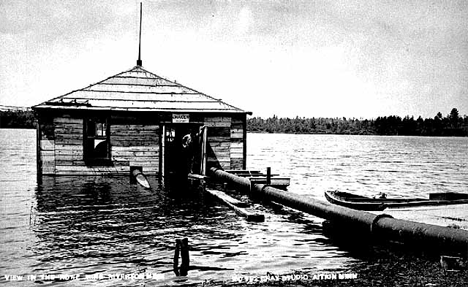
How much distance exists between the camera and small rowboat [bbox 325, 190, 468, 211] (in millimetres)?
15820

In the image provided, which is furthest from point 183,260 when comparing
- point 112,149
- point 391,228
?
point 112,149

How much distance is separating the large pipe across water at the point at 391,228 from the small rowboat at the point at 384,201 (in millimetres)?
2160

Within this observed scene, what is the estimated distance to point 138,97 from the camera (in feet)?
83.8

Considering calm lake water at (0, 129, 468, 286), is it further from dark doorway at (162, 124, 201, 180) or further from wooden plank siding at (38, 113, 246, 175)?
dark doorway at (162, 124, 201, 180)

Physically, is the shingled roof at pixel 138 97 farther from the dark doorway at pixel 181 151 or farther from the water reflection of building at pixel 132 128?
the dark doorway at pixel 181 151

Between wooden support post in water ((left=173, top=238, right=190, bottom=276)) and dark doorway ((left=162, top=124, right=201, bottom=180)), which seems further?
dark doorway ((left=162, top=124, right=201, bottom=180))

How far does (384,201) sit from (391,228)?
6565mm

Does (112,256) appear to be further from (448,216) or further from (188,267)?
(448,216)

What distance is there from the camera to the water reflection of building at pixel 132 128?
23.6 meters

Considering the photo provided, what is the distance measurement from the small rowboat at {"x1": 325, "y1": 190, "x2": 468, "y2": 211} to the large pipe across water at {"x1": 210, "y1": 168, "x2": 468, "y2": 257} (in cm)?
216

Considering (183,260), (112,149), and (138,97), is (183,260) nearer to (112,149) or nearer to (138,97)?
(112,149)

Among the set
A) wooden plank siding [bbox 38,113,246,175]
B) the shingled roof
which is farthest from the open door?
the shingled roof

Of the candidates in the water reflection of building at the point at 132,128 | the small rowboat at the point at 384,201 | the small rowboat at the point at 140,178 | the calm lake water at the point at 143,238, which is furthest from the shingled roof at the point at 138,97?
the small rowboat at the point at 384,201

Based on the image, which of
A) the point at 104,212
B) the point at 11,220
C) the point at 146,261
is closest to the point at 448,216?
the point at 146,261
